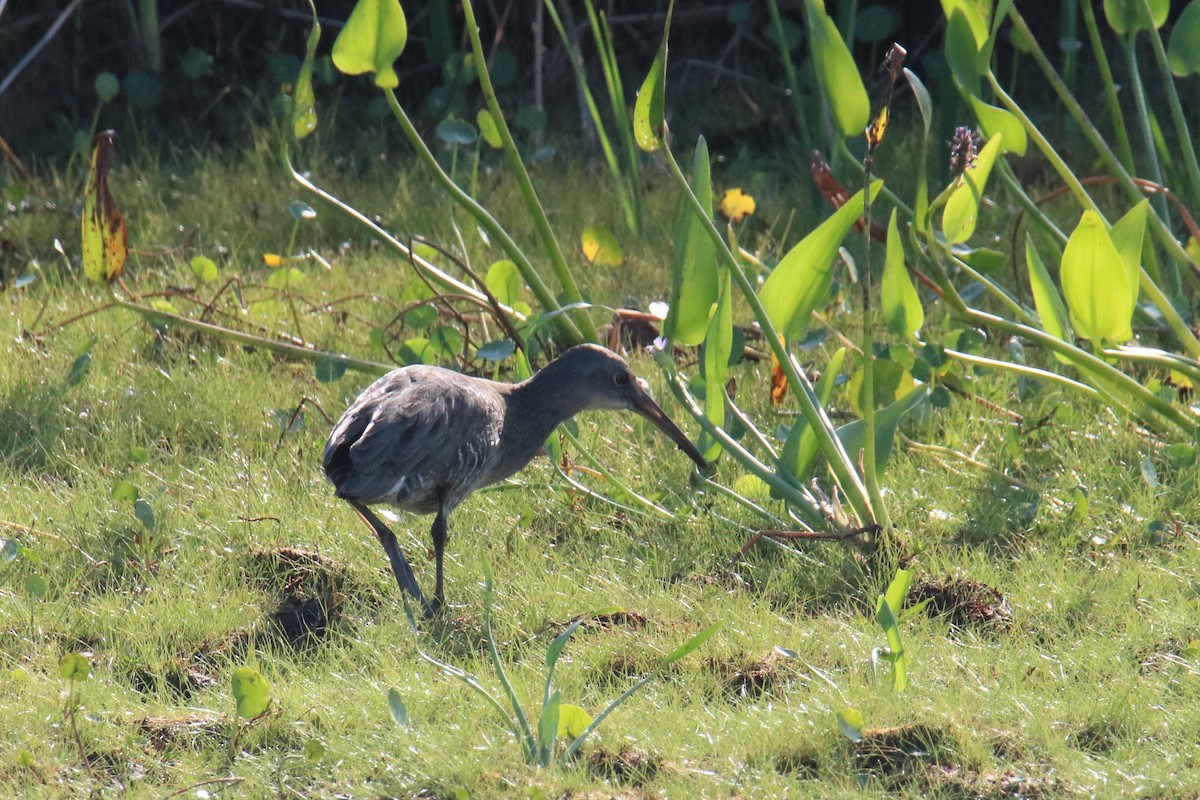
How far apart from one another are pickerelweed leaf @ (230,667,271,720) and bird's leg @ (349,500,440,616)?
2.43ft

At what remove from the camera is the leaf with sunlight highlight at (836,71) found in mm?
4070

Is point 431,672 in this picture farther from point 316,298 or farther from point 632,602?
point 316,298

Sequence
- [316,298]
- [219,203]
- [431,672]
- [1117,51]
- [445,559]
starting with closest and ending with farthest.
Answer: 1. [431,672]
2. [445,559]
3. [316,298]
4. [219,203]
5. [1117,51]

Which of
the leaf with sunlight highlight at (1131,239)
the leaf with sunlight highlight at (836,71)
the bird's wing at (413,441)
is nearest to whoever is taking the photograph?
the bird's wing at (413,441)

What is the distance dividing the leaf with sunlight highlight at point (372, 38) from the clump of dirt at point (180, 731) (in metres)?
1.90

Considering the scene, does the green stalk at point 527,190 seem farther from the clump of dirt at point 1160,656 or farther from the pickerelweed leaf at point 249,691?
the clump of dirt at point 1160,656

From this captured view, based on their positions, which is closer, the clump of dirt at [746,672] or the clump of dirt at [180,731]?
the clump of dirt at [180,731]

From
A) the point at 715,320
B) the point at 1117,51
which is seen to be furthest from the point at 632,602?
the point at 1117,51

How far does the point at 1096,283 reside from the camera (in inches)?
161

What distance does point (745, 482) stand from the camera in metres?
4.52

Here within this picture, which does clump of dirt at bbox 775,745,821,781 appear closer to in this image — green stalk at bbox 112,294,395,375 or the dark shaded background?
green stalk at bbox 112,294,395,375

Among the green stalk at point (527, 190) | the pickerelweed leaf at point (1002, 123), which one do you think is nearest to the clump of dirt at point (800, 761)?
the green stalk at point (527, 190)

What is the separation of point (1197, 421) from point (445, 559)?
2376 millimetres

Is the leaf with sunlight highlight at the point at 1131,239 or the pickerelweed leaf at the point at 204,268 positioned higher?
the leaf with sunlight highlight at the point at 1131,239
